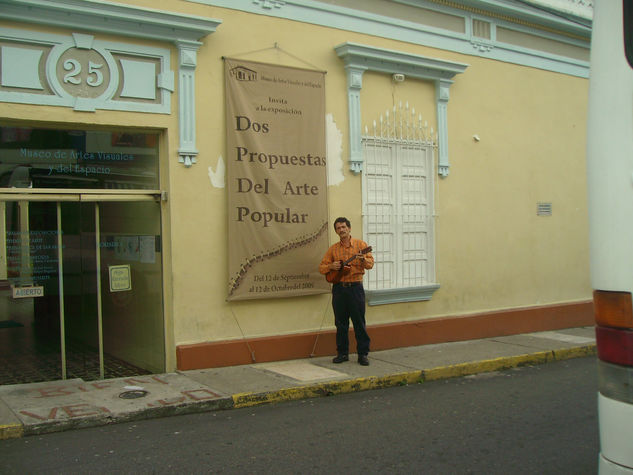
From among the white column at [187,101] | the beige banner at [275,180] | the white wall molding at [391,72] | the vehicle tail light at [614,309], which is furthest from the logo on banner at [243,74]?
the vehicle tail light at [614,309]

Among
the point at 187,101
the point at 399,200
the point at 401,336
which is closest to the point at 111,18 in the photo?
the point at 187,101

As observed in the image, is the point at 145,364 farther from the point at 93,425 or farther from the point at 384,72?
the point at 384,72

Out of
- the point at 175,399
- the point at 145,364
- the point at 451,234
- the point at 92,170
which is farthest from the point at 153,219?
the point at 451,234

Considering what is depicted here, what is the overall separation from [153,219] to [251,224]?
1.24 meters

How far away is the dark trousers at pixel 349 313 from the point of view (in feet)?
28.2

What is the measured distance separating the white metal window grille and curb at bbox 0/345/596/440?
179cm

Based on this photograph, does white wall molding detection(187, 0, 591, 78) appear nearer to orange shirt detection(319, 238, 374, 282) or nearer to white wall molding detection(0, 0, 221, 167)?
white wall molding detection(0, 0, 221, 167)

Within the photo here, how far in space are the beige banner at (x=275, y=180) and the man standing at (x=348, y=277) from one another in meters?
0.56

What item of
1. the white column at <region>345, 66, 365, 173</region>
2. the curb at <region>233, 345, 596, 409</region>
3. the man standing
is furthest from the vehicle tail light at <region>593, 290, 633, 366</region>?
the white column at <region>345, 66, 365, 173</region>

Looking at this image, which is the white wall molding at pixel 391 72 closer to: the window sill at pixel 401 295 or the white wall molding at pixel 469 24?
the white wall molding at pixel 469 24

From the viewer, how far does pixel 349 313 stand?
28.6 ft

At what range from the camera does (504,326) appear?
1122 cm

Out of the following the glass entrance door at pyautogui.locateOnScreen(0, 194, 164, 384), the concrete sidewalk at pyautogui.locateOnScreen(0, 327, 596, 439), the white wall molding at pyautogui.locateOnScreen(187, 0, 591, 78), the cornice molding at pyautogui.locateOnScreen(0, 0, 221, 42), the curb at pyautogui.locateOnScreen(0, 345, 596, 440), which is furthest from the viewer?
the white wall molding at pyautogui.locateOnScreen(187, 0, 591, 78)

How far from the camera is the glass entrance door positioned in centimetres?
762
